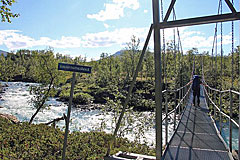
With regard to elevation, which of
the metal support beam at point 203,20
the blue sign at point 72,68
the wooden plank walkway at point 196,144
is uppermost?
the metal support beam at point 203,20

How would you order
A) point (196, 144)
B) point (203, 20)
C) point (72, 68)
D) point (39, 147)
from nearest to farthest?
1. point (203, 20)
2. point (72, 68)
3. point (196, 144)
4. point (39, 147)

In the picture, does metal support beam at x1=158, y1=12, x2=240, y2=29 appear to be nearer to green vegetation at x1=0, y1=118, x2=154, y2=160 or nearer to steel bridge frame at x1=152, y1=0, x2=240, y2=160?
steel bridge frame at x1=152, y1=0, x2=240, y2=160

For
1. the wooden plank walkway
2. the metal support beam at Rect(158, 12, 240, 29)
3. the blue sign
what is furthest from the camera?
the wooden plank walkway

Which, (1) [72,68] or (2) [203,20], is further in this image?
(1) [72,68]

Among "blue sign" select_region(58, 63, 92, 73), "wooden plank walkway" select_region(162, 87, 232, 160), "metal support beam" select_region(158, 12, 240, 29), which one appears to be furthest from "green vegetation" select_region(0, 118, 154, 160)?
"metal support beam" select_region(158, 12, 240, 29)

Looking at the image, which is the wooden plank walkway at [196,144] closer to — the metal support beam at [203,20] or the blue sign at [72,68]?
the blue sign at [72,68]

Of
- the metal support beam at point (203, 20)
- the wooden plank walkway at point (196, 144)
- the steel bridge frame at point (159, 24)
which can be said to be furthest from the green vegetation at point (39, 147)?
the metal support beam at point (203, 20)

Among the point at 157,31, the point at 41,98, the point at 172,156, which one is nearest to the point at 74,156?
the point at 172,156

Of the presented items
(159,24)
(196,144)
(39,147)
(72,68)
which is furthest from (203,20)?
(39,147)

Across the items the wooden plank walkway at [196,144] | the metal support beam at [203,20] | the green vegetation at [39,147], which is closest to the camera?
the metal support beam at [203,20]

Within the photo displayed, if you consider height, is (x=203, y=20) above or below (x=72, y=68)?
above

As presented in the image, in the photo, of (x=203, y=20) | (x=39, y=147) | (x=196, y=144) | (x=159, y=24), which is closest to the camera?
(x=203, y=20)

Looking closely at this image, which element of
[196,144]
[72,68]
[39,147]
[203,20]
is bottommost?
[39,147]

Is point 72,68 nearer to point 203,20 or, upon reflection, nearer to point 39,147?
point 203,20
